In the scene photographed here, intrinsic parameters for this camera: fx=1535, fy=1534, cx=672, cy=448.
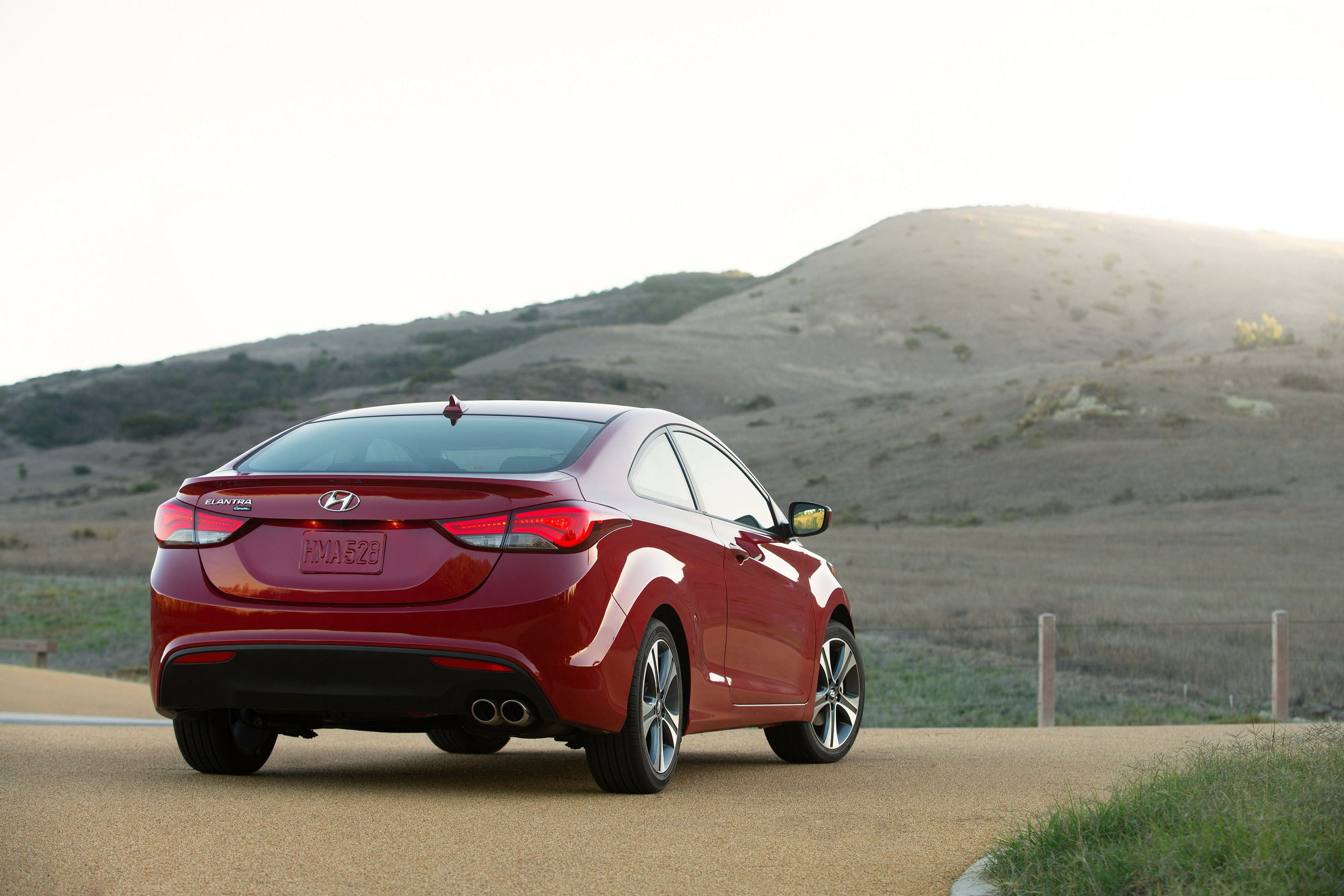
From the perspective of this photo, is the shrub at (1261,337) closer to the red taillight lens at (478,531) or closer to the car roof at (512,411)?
the car roof at (512,411)

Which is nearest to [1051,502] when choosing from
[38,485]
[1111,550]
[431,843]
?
[1111,550]

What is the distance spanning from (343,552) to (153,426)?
8614 cm

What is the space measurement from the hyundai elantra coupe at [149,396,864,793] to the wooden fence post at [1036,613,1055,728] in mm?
8430

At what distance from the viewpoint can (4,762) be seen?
725 cm

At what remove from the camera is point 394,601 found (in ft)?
19.3

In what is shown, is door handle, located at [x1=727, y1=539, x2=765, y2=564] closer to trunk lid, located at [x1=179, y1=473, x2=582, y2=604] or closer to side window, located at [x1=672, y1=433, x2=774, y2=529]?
side window, located at [x1=672, y1=433, x2=774, y2=529]

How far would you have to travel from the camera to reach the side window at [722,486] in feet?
24.5

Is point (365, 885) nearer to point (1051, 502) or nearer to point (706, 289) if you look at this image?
point (1051, 502)

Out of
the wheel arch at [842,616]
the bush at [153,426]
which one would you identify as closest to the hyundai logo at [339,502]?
the wheel arch at [842,616]

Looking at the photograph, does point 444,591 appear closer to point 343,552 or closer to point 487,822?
point 343,552

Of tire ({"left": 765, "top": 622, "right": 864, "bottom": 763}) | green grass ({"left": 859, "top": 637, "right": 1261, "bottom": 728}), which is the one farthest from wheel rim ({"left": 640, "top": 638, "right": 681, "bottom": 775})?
green grass ({"left": 859, "top": 637, "right": 1261, "bottom": 728})

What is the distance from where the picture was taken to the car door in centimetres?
735

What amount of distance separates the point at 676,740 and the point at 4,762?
3.22 metres

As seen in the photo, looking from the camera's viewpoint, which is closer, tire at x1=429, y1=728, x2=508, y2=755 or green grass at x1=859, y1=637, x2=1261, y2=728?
tire at x1=429, y1=728, x2=508, y2=755
